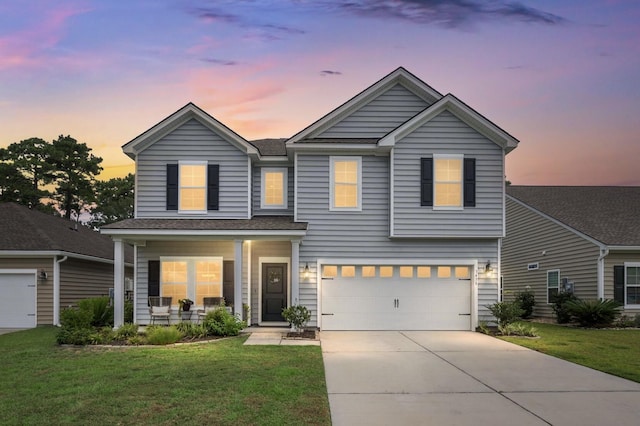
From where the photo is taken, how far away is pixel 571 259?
71.8 ft

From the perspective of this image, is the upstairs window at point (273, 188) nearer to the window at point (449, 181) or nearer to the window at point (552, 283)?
the window at point (449, 181)

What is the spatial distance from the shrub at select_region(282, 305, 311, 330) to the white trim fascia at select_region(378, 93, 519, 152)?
5495 millimetres

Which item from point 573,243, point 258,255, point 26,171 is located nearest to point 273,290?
point 258,255

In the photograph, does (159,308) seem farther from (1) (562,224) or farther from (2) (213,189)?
(1) (562,224)

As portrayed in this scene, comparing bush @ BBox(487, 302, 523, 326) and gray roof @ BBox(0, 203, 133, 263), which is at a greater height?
gray roof @ BBox(0, 203, 133, 263)

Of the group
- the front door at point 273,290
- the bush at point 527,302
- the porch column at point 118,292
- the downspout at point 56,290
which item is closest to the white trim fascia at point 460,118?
the front door at point 273,290

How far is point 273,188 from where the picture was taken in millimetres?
Answer: 18688

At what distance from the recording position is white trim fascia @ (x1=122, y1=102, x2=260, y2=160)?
57.3 ft

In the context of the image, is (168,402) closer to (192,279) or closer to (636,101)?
(192,279)

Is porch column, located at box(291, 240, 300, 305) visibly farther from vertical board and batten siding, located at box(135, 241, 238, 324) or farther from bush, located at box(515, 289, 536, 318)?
bush, located at box(515, 289, 536, 318)

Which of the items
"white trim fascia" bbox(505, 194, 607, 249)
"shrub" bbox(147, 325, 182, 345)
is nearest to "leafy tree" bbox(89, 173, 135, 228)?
"white trim fascia" bbox(505, 194, 607, 249)

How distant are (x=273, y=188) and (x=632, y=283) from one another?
44.1 ft

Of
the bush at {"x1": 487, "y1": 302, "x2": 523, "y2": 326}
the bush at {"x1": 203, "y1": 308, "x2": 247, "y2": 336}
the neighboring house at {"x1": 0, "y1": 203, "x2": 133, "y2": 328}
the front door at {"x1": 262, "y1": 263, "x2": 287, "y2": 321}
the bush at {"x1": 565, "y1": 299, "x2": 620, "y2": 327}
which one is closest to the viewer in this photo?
the bush at {"x1": 203, "y1": 308, "x2": 247, "y2": 336}

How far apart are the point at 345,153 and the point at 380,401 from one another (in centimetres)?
1048
